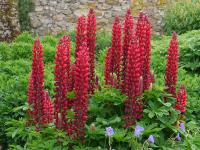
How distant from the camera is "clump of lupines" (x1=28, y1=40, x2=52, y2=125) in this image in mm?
4449

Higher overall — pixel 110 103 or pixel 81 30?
pixel 81 30

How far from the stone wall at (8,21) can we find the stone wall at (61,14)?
823 millimetres

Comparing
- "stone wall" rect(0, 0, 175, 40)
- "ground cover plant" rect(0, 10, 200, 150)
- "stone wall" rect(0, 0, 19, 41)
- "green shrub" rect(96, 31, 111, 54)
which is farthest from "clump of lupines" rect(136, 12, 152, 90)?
"stone wall" rect(0, 0, 175, 40)

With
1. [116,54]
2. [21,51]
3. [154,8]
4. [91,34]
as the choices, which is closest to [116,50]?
[116,54]

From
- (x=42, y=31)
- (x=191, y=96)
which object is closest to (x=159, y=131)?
(x=191, y=96)

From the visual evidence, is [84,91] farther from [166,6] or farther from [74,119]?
[166,6]

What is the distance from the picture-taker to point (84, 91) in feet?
13.4

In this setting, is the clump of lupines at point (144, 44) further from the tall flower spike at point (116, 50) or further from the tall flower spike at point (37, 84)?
the tall flower spike at point (37, 84)

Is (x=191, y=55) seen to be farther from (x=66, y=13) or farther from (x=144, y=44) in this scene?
(x=66, y=13)

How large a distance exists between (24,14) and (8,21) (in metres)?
0.80

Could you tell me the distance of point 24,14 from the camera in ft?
A: 45.6

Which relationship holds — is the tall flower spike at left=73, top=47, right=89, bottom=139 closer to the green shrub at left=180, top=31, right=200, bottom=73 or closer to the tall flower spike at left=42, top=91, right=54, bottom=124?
the tall flower spike at left=42, top=91, right=54, bottom=124

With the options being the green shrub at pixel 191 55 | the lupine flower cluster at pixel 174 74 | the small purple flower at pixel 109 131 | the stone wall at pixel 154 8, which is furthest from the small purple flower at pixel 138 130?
the stone wall at pixel 154 8

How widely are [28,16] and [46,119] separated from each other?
9597mm
